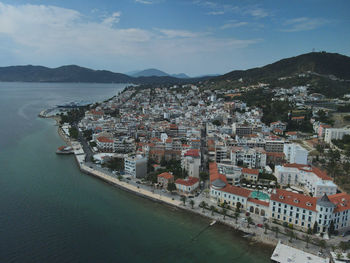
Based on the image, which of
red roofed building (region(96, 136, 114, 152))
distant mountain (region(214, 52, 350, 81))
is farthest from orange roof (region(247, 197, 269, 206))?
distant mountain (region(214, 52, 350, 81))

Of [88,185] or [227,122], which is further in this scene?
[227,122]

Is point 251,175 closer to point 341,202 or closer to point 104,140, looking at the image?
point 341,202

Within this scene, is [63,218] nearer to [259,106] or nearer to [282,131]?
[282,131]

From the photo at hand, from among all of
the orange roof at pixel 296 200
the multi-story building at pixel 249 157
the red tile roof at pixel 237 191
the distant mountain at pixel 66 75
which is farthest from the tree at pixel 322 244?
the distant mountain at pixel 66 75

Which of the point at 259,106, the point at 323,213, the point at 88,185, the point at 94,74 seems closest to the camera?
the point at 323,213

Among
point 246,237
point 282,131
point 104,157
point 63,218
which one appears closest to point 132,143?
point 104,157

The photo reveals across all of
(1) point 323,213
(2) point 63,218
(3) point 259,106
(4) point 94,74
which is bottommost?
(2) point 63,218

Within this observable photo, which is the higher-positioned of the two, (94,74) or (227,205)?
(94,74)

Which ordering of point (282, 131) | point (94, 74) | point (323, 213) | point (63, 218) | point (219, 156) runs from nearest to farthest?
point (323, 213) < point (63, 218) < point (219, 156) < point (282, 131) < point (94, 74)

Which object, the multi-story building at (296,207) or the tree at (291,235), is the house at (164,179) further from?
the tree at (291,235)
